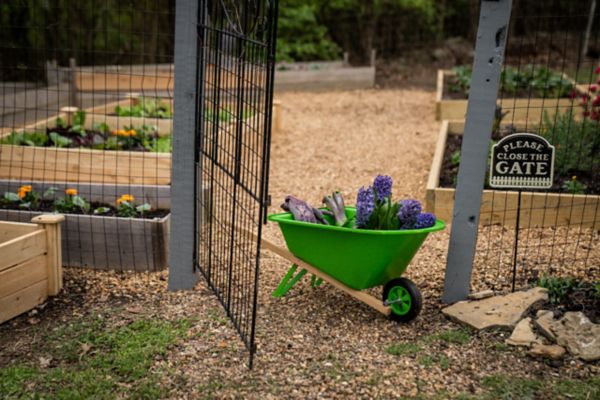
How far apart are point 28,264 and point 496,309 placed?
2.54 metres

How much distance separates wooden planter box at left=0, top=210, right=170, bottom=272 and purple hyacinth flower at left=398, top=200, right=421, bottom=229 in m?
1.62

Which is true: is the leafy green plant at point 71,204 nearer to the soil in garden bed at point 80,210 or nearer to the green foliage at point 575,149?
the soil in garden bed at point 80,210

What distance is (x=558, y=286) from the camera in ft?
12.5

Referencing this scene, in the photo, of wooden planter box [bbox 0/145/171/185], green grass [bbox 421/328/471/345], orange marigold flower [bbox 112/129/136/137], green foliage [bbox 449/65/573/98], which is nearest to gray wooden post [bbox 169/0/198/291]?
green grass [bbox 421/328/471/345]

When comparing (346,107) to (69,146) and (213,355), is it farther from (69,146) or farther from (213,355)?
(213,355)

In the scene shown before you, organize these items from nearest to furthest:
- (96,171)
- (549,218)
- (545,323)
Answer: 1. (545,323)
2. (549,218)
3. (96,171)

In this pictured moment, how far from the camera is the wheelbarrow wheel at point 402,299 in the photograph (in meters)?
3.58

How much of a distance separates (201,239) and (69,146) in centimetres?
271

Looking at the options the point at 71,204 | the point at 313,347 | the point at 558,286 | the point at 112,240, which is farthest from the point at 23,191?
the point at 558,286

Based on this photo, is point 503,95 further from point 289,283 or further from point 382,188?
point 289,283

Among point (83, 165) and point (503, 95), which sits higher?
point (503, 95)

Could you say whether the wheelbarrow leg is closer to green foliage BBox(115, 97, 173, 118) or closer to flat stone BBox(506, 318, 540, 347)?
flat stone BBox(506, 318, 540, 347)

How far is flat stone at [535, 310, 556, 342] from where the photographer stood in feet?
11.2

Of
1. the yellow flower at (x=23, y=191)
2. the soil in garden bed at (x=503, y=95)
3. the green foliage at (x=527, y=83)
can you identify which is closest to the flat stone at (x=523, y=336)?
the yellow flower at (x=23, y=191)
